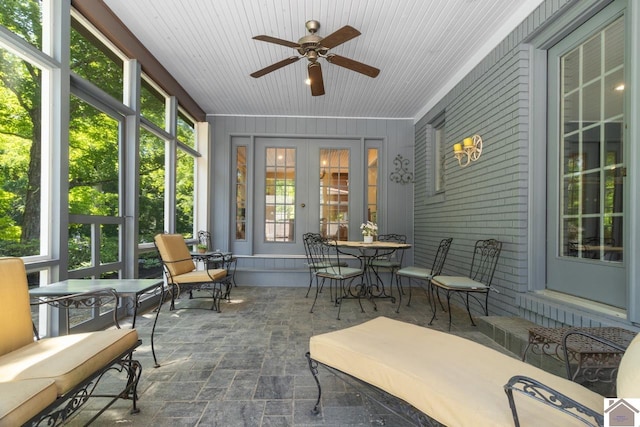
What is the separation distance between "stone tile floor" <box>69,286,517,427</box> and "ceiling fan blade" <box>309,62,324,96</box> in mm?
2616

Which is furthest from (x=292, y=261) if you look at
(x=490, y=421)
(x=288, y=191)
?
(x=490, y=421)

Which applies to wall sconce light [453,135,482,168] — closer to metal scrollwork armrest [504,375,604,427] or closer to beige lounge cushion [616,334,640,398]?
beige lounge cushion [616,334,640,398]

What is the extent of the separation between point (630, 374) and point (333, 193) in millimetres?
4988

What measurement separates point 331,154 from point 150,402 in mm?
4749

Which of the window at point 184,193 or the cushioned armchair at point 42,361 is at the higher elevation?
the window at point 184,193

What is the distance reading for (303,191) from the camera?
5754mm

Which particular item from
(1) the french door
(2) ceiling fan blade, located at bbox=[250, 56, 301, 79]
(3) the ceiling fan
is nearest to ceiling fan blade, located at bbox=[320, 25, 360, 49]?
(3) the ceiling fan

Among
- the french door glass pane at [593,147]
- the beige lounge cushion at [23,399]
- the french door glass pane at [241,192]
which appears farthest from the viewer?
the french door glass pane at [241,192]

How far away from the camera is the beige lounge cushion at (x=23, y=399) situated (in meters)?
0.99

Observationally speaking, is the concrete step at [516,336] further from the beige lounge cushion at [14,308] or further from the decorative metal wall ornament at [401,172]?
the decorative metal wall ornament at [401,172]

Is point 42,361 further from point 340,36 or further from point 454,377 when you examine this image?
point 340,36

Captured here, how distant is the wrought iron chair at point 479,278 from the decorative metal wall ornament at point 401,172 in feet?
7.89

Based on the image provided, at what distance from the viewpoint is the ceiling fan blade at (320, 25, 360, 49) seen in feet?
8.28

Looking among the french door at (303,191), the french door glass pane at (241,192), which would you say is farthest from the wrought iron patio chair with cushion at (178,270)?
the french door at (303,191)
